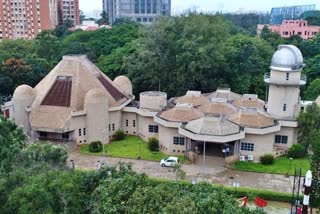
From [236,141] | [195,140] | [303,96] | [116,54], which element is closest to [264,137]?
[236,141]

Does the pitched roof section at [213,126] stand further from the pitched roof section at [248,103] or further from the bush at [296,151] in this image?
the pitched roof section at [248,103]

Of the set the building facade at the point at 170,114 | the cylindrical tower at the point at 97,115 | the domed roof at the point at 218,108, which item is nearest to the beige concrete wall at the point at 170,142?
the building facade at the point at 170,114

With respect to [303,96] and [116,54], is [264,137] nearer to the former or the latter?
[303,96]

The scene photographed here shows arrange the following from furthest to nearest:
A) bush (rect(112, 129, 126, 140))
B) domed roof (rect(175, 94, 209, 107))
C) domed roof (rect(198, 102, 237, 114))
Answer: domed roof (rect(175, 94, 209, 107)) → bush (rect(112, 129, 126, 140)) → domed roof (rect(198, 102, 237, 114))

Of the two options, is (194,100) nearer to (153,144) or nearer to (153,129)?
(153,129)

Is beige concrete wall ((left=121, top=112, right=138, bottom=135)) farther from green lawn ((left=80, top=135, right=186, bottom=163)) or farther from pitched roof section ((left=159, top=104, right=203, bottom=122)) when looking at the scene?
pitched roof section ((left=159, top=104, right=203, bottom=122))

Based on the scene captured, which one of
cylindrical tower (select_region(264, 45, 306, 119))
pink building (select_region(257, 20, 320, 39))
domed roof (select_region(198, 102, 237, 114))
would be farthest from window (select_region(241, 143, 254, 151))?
pink building (select_region(257, 20, 320, 39))
